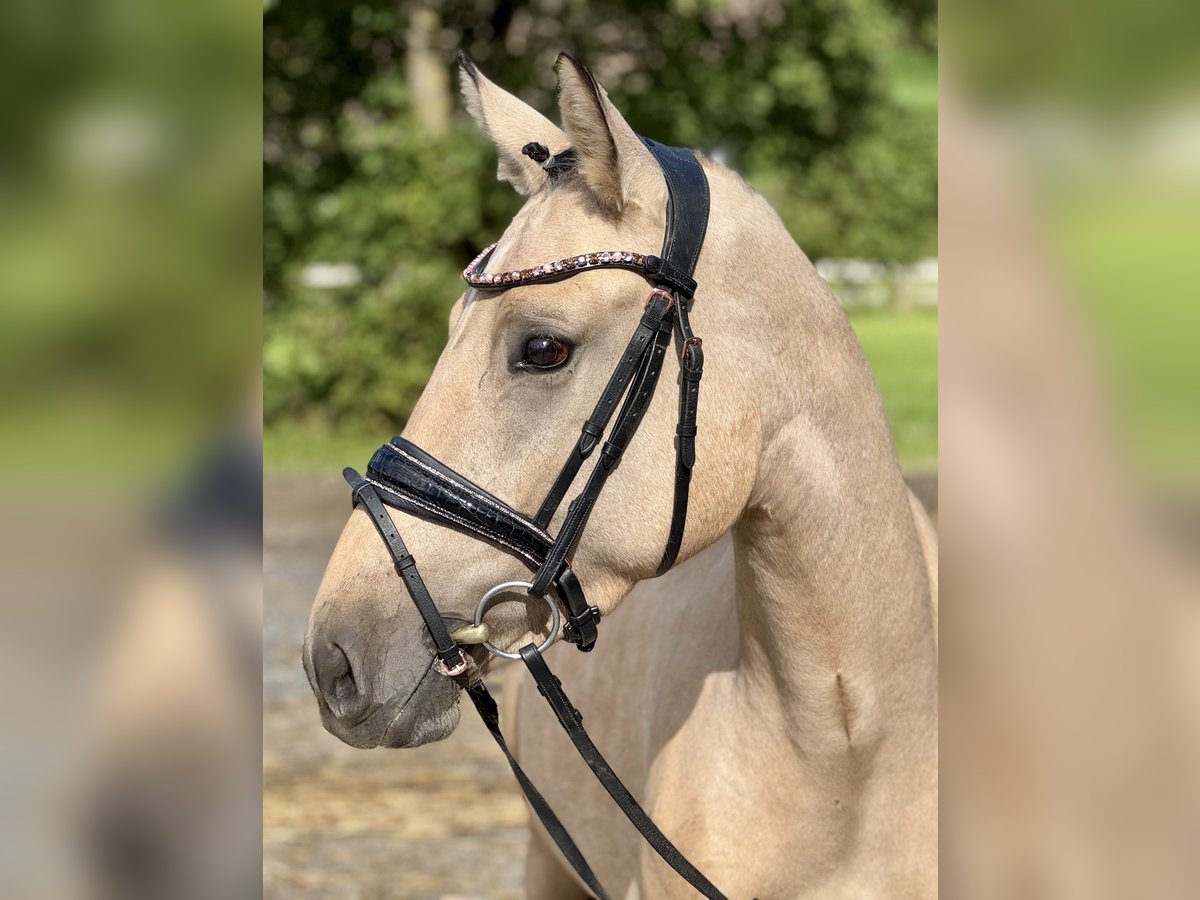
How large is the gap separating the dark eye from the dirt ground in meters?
3.55

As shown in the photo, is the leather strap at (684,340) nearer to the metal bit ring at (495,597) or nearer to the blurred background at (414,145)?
the metal bit ring at (495,597)

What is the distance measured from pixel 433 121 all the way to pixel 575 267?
12643 mm

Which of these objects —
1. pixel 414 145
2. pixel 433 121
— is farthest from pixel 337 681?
pixel 433 121

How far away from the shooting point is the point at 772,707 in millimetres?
2357

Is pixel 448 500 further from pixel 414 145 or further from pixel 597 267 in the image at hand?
pixel 414 145

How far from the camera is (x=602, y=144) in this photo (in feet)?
6.79

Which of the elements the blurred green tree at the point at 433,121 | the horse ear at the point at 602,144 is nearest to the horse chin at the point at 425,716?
the horse ear at the point at 602,144

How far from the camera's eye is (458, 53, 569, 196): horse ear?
2.45m

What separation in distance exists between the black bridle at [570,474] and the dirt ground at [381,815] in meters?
3.40
